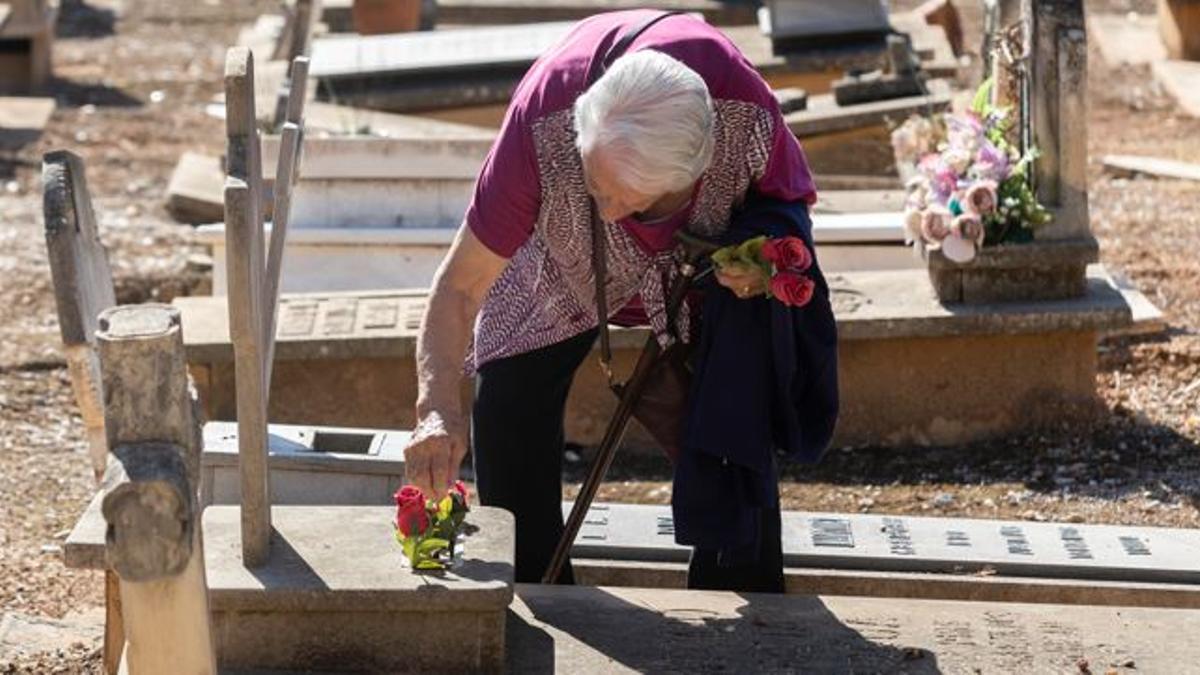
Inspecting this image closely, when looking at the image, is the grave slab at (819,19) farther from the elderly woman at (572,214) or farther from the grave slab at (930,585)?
the elderly woman at (572,214)

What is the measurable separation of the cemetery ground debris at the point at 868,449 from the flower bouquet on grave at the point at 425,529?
3.76 feet

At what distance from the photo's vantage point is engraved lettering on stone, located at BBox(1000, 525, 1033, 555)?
4.97m

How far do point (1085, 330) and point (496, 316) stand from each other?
2.46 meters

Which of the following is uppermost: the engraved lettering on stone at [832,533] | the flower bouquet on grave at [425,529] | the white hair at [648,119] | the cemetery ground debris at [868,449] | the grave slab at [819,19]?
the white hair at [648,119]

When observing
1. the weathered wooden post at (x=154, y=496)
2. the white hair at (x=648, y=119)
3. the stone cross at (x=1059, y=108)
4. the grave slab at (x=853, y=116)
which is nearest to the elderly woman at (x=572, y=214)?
the white hair at (x=648, y=119)

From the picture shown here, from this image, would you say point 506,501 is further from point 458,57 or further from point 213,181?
point 458,57

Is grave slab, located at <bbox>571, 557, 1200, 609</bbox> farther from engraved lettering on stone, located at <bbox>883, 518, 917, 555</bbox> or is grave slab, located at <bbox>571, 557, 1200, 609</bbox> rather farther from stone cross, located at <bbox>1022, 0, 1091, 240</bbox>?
stone cross, located at <bbox>1022, 0, 1091, 240</bbox>

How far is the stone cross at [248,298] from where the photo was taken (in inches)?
146

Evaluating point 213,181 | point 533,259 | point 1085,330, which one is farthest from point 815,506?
point 213,181

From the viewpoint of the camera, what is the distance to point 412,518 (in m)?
3.92

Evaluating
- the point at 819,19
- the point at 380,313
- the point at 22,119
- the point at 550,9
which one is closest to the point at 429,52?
the point at 819,19

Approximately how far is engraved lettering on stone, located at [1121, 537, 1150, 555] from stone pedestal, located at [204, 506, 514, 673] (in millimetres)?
1622

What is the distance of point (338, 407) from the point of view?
21.7 feet

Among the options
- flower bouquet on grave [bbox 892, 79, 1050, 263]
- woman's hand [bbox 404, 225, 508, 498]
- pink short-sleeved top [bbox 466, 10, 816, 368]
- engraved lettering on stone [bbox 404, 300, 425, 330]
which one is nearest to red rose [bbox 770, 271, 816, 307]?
pink short-sleeved top [bbox 466, 10, 816, 368]
